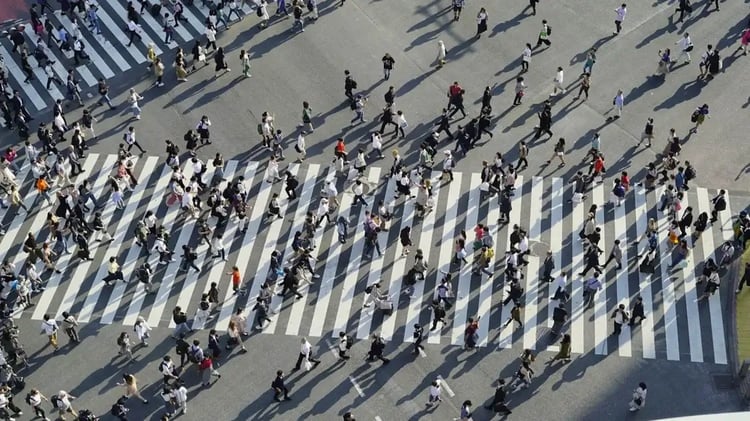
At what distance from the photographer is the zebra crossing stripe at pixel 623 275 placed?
1468 inches

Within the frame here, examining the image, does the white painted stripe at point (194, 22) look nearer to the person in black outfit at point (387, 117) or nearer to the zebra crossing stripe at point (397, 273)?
the person in black outfit at point (387, 117)

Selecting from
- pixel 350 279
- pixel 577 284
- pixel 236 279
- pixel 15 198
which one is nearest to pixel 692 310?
pixel 577 284

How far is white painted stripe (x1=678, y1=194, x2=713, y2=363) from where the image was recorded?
36.9m

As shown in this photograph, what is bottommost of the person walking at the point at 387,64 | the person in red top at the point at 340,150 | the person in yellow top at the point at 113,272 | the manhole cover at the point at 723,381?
the manhole cover at the point at 723,381

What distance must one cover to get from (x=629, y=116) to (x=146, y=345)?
24.0 meters

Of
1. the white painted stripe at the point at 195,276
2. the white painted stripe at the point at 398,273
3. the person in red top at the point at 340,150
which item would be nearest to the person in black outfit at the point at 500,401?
the white painted stripe at the point at 398,273

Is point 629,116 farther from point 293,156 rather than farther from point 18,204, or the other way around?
point 18,204

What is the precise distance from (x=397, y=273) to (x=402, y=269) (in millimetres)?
297

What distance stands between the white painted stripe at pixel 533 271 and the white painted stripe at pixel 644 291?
12.9 feet

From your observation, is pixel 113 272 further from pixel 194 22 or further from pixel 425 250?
pixel 194 22

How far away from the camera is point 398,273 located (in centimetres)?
4022

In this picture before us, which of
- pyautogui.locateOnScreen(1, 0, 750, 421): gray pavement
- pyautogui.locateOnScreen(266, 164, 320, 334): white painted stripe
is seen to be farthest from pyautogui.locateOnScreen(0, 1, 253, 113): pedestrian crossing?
pyautogui.locateOnScreen(266, 164, 320, 334): white painted stripe

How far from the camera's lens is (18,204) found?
143 ft

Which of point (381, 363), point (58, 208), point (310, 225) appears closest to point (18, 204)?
point (58, 208)
